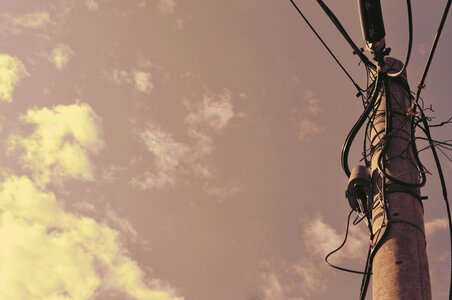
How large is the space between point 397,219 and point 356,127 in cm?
171

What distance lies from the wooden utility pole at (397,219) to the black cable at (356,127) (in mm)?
104

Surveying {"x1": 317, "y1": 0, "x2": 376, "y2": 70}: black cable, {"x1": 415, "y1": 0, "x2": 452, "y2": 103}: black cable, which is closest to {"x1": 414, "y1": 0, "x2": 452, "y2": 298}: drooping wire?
{"x1": 415, "y1": 0, "x2": 452, "y2": 103}: black cable

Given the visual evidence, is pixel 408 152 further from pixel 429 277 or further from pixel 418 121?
pixel 429 277

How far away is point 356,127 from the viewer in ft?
17.6

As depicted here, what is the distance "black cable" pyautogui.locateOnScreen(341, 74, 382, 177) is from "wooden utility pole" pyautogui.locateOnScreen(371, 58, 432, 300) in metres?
0.10

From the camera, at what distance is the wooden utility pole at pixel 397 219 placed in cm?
351

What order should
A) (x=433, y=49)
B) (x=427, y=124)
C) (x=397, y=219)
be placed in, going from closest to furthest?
(x=397, y=219) → (x=433, y=49) → (x=427, y=124)

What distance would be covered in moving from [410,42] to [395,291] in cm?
297

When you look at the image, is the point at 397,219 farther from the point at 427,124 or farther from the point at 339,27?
the point at 339,27

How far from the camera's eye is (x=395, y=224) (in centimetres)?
390

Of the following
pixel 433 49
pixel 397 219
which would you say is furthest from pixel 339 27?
pixel 397 219

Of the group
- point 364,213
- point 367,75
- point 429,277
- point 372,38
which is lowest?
point 429,277

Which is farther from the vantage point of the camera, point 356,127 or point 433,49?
point 356,127

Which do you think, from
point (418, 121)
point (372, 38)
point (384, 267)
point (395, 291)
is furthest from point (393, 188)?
point (372, 38)
